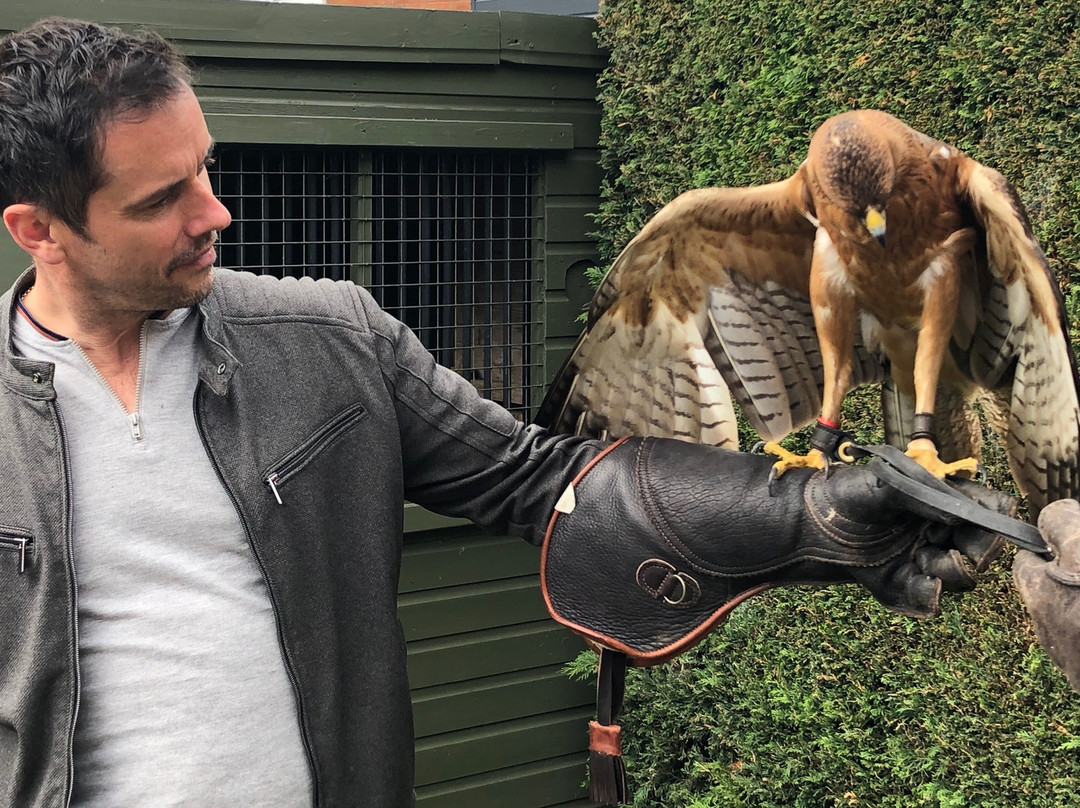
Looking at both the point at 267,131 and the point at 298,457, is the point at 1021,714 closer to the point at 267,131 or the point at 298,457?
the point at 298,457

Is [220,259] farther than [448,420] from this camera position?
Yes

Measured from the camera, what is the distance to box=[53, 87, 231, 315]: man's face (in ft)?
4.67

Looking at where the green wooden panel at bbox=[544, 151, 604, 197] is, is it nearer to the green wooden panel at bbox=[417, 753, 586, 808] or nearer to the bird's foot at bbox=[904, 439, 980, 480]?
the green wooden panel at bbox=[417, 753, 586, 808]

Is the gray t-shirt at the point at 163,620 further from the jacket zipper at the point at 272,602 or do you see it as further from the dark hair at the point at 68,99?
the dark hair at the point at 68,99

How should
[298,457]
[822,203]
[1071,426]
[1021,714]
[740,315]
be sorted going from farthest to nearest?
1. [1021,714]
2. [740,315]
3. [822,203]
4. [1071,426]
5. [298,457]

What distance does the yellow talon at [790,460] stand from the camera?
5.45 feet

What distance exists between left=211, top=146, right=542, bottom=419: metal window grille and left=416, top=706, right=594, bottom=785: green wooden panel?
120cm

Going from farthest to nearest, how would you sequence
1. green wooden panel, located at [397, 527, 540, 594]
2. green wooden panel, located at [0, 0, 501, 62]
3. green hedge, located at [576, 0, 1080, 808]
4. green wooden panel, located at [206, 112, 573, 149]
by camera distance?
green wooden panel, located at [397, 527, 540, 594] < green wooden panel, located at [206, 112, 573, 149] < green wooden panel, located at [0, 0, 501, 62] < green hedge, located at [576, 0, 1080, 808]

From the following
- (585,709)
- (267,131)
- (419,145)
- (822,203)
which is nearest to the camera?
(822,203)

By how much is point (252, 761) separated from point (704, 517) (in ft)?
2.34

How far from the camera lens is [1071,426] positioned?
1.71 m

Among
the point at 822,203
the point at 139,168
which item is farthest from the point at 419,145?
the point at 139,168

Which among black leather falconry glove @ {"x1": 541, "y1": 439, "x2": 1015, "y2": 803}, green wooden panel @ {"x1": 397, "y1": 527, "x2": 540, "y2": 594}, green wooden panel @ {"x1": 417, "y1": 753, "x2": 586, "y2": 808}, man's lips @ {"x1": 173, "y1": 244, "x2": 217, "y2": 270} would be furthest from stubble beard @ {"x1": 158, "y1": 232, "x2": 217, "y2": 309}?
green wooden panel @ {"x1": 417, "y1": 753, "x2": 586, "y2": 808}

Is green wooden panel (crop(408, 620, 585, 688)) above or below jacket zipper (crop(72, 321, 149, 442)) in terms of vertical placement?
below
